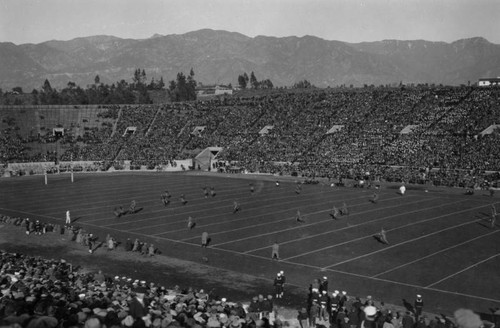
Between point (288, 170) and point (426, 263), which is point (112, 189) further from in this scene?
point (426, 263)

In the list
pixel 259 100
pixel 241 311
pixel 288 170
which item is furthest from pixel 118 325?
pixel 259 100

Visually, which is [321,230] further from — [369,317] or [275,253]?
[369,317]

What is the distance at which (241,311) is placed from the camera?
44.5 feet

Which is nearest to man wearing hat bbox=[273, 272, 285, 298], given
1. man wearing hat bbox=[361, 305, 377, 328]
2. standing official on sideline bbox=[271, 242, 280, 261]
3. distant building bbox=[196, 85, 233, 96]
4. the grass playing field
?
the grass playing field

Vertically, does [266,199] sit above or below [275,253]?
below

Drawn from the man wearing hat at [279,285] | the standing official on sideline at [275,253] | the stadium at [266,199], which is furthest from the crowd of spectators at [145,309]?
the standing official on sideline at [275,253]

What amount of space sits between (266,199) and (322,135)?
28.1 metres

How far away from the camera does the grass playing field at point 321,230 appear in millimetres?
19953

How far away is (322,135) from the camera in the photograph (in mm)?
66250

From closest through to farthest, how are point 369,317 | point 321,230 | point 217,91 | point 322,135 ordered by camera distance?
point 369,317 → point 321,230 → point 322,135 → point 217,91

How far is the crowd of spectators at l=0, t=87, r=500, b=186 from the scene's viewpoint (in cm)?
5316

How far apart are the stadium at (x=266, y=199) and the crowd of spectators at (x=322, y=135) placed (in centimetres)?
25

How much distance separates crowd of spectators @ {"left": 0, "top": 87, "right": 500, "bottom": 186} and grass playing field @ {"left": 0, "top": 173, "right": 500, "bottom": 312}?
9.51 m

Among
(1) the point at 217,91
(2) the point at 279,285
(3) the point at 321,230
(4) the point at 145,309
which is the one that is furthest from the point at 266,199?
(1) the point at 217,91
